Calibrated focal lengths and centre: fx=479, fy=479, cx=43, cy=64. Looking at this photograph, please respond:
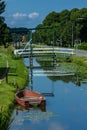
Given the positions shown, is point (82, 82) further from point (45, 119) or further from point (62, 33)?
point (62, 33)

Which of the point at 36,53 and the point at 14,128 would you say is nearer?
the point at 14,128

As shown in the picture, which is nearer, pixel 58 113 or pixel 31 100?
pixel 58 113

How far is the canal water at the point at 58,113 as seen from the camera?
31.6m

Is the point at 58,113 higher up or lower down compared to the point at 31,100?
lower down

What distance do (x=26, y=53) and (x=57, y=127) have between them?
89.0m

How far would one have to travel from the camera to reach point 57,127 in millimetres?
31250

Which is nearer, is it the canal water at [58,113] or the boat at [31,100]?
the canal water at [58,113]

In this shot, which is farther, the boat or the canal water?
the boat

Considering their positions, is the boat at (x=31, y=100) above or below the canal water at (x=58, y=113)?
above

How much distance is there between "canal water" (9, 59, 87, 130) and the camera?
31578mm

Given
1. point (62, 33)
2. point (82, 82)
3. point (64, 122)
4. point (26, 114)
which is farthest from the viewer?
point (62, 33)

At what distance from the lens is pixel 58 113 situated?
36469 millimetres

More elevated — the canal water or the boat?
the boat

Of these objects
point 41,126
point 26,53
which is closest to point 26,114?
point 41,126
